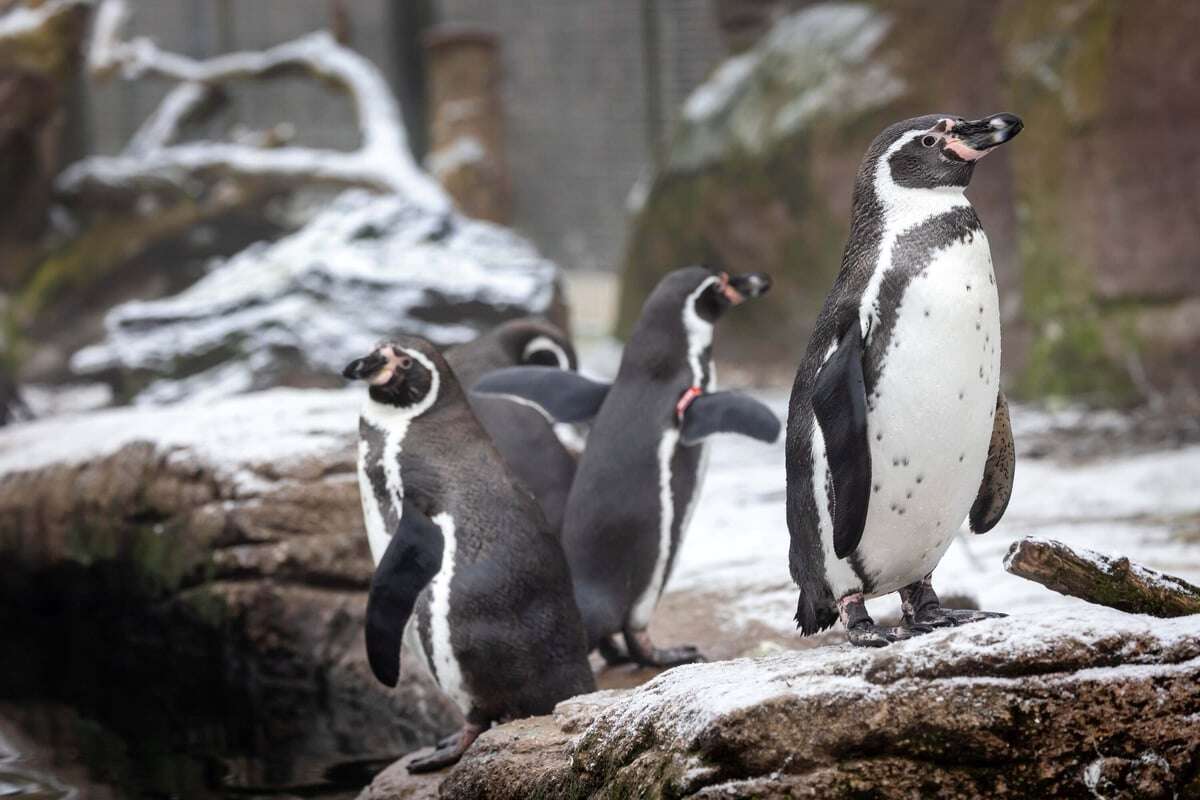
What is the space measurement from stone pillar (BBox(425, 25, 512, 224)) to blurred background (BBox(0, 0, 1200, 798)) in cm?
3

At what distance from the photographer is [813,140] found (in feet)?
24.2

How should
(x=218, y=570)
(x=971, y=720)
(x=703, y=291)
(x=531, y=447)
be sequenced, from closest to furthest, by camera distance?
(x=971, y=720) < (x=703, y=291) < (x=531, y=447) < (x=218, y=570)

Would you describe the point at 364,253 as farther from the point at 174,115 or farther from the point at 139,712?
the point at 139,712

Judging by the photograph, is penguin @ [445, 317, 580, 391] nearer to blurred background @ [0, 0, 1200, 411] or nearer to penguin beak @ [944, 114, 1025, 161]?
penguin beak @ [944, 114, 1025, 161]

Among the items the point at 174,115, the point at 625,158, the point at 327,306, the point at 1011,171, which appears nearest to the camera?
the point at 327,306

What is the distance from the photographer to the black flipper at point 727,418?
10.5ft

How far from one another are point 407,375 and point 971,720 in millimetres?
1522

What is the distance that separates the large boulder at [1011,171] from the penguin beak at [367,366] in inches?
162

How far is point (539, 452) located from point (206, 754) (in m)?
1.07

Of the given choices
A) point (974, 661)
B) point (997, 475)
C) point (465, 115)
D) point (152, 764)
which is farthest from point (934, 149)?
point (465, 115)

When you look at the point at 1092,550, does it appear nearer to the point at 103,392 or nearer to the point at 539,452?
the point at 539,452

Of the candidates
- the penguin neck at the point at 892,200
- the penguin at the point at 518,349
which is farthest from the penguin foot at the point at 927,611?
the penguin at the point at 518,349

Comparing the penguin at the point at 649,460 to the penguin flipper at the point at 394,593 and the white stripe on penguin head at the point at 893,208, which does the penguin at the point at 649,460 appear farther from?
the white stripe on penguin head at the point at 893,208

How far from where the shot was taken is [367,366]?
2869 millimetres
